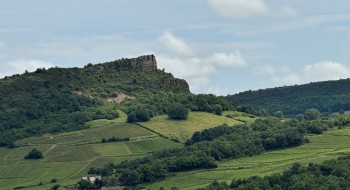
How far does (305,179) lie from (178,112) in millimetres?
73337

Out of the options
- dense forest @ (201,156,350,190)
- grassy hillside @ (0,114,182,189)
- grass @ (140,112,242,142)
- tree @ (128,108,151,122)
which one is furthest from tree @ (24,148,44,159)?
dense forest @ (201,156,350,190)

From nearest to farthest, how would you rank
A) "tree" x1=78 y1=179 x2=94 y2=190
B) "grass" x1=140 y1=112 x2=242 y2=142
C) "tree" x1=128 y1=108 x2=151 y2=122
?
"tree" x1=78 y1=179 x2=94 y2=190, "grass" x1=140 y1=112 x2=242 y2=142, "tree" x1=128 y1=108 x2=151 y2=122

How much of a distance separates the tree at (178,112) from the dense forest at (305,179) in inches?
2498

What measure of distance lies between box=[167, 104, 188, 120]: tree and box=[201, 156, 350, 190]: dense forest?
208 ft

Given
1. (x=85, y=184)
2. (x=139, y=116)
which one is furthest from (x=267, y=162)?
(x=139, y=116)

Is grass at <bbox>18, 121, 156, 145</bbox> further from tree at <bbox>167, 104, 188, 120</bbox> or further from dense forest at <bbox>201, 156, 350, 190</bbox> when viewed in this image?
dense forest at <bbox>201, 156, 350, 190</bbox>

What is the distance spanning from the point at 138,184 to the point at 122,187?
10.9ft

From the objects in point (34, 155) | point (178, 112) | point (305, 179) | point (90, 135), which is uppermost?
point (178, 112)

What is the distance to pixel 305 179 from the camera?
126875 mm

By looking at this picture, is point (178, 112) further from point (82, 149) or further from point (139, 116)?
point (82, 149)

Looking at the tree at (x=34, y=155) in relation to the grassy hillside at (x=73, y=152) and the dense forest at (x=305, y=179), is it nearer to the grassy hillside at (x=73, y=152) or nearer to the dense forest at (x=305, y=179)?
the grassy hillside at (x=73, y=152)

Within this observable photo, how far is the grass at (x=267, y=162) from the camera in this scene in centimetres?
14238

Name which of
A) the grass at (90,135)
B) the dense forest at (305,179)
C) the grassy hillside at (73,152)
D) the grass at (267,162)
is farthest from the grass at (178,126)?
the dense forest at (305,179)

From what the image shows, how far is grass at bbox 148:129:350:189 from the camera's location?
142375 millimetres
